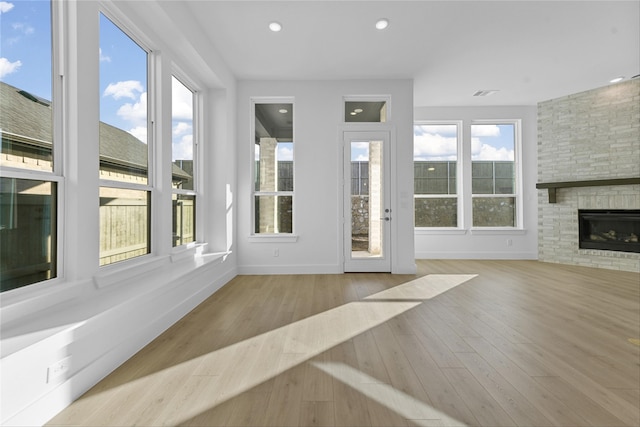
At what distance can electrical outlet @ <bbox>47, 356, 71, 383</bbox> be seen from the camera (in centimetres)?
146

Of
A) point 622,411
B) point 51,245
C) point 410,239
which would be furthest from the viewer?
point 410,239

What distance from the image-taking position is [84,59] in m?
2.01

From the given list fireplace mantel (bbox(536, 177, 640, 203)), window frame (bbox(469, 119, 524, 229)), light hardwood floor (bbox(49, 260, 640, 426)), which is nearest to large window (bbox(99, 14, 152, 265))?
light hardwood floor (bbox(49, 260, 640, 426))

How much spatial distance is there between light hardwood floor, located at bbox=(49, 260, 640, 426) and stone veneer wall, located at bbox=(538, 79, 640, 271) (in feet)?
7.85

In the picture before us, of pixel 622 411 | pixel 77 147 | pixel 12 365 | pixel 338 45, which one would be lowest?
pixel 622 411

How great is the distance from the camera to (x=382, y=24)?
11.4 feet

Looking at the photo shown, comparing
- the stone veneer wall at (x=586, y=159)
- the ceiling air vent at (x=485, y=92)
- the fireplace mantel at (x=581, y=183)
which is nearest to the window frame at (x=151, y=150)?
the ceiling air vent at (x=485, y=92)

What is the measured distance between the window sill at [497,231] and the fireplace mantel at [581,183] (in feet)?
2.62

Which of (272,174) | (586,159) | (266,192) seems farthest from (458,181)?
(266,192)

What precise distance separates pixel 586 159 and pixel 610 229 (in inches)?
51.8

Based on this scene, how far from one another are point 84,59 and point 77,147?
1.94 feet

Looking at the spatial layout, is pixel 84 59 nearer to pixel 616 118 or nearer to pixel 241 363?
pixel 241 363

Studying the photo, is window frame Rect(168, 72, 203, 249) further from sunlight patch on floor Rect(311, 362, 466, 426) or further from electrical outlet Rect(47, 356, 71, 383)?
sunlight patch on floor Rect(311, 362, 466, 426)

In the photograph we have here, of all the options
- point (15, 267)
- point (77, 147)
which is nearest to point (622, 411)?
point (15, 267)
